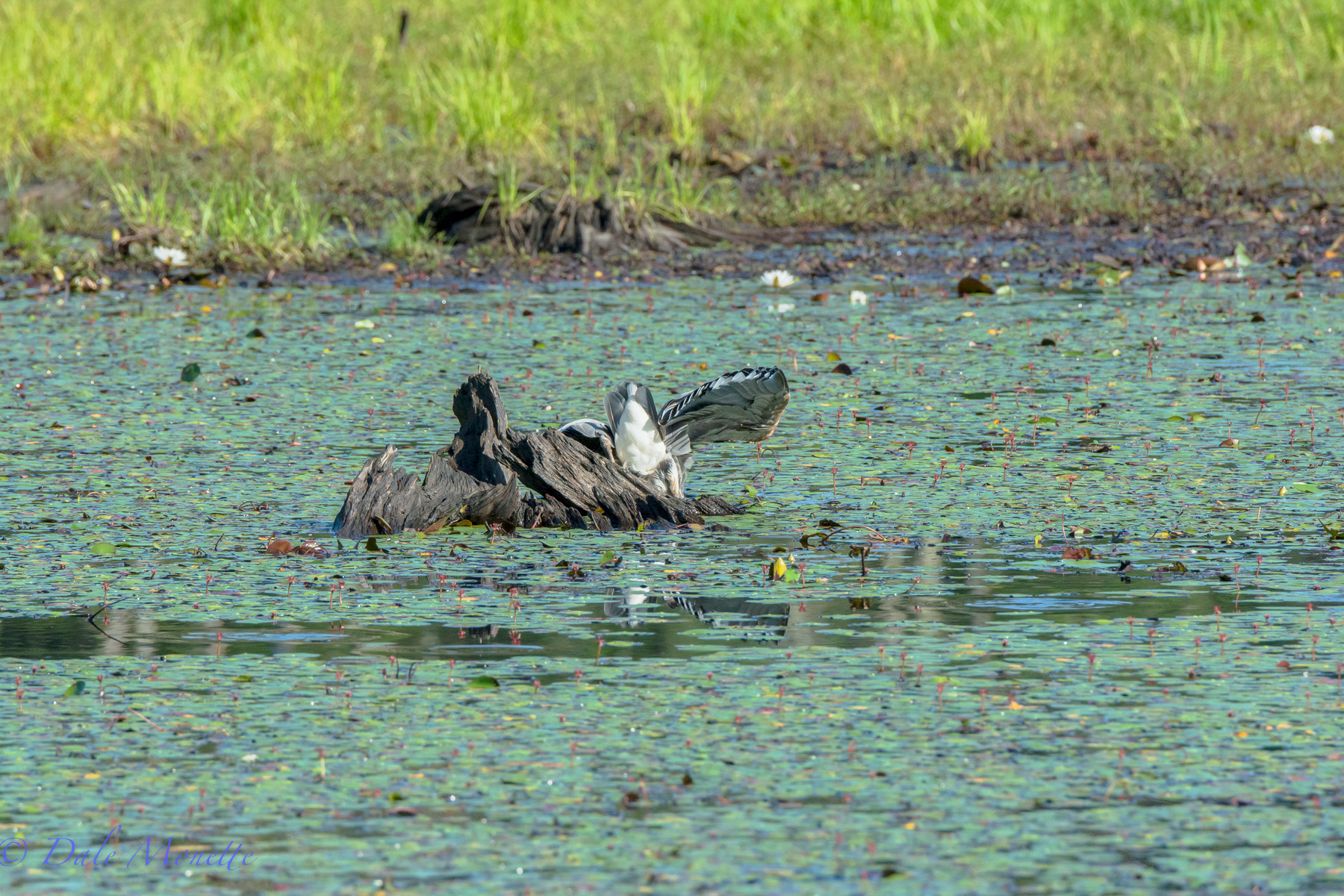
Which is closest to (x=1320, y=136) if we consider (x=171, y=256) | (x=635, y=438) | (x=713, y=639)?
(x=171, y=256)

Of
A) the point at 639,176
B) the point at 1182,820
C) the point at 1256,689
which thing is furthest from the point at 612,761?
the point at 639,176

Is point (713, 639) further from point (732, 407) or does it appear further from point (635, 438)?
point (732, 407)

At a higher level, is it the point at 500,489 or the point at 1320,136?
the point at 1320,136

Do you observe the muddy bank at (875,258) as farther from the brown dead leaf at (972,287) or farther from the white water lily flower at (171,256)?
the brown dead leaf at (972,287)

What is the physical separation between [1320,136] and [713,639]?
9524 millimetres

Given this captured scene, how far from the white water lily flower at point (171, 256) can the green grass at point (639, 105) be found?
0.50 ft

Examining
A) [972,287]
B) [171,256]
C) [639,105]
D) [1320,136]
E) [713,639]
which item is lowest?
[713,639]

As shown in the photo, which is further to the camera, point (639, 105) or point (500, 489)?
point (639, 105)

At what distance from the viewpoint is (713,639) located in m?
4.47

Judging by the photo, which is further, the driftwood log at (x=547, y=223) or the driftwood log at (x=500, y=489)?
the driftwood log at (x=547, y=223)

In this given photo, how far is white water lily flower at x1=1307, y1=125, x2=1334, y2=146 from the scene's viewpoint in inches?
512

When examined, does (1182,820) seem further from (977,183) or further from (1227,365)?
(977,183)

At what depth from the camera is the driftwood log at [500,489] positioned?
553 cm

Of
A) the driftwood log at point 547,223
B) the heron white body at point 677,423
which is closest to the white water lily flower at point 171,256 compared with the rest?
the driftwood log at point 547,223
